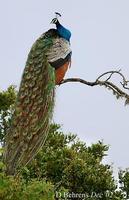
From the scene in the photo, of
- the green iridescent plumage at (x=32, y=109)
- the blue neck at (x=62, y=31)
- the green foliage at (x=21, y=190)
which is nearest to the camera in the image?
the green foliage at (x=21, y=190)

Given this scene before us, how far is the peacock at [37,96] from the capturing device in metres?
8.66

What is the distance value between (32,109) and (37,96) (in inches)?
10.0

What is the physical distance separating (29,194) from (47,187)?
29 cm

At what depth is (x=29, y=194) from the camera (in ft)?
23.2

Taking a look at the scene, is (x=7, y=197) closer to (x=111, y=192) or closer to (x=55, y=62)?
(x=55, y=62)

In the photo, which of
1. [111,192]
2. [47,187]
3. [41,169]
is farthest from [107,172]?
[47,187]

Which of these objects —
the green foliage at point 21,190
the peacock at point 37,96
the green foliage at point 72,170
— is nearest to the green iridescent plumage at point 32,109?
the peacock at point 37,96

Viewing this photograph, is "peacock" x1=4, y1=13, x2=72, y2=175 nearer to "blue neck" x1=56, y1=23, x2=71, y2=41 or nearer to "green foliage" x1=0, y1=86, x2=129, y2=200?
"blue neck" x1=56, y1=23, x2=71, y2=41

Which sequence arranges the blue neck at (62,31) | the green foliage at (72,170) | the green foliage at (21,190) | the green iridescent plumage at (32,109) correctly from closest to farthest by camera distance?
the green foliage at (21,190)
the green iridescent plumage at (32,109)
the blue neck at (62,31)
the green foliage at (72,170)

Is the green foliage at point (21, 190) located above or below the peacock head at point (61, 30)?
below

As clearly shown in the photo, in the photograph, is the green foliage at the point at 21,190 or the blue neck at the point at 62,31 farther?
the blue neck at the point at 62,31

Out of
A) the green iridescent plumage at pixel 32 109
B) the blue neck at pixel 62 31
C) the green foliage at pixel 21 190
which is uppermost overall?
the blue neck at pixel 62 31

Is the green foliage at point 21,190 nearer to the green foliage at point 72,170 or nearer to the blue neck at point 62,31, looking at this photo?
the blue neck at point 62,31

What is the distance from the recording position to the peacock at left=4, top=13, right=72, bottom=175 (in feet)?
28.4
